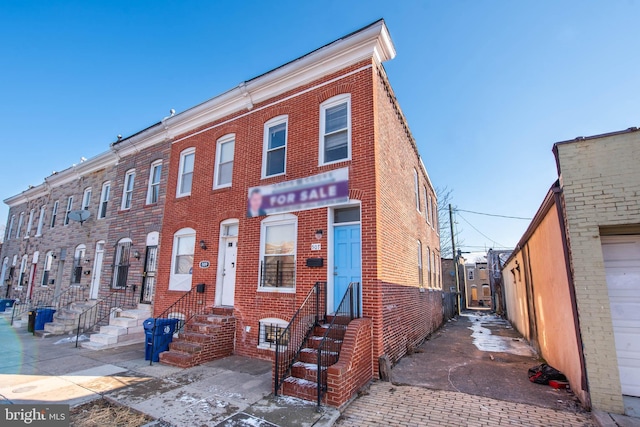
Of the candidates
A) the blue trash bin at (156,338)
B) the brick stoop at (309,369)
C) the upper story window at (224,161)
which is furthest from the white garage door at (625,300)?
the upper story window at (224,161)

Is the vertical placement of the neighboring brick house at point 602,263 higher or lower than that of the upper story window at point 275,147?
lower

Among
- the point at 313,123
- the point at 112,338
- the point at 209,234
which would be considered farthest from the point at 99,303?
the point at 313,123

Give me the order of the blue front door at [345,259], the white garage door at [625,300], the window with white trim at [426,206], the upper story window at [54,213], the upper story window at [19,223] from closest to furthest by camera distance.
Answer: the white garage door at [625,300] < the blue front door at [345,259] < the window with white trim at [426,206] < the upper story window at [54,213] < the upper story window at [19,223]

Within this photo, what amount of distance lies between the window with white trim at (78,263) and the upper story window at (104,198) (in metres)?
1.68

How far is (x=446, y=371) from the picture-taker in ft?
23.3

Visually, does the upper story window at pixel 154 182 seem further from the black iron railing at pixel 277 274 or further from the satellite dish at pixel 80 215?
the black iron railing at pixel 277 274

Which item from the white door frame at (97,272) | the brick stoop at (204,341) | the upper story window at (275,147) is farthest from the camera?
the white door frame at (97,272)

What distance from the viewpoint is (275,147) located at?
9.11m

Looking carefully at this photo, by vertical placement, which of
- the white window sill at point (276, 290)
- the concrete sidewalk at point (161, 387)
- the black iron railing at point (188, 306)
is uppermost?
the white window sill at point (276, 290)

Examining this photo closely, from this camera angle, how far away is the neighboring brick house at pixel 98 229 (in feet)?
38.1

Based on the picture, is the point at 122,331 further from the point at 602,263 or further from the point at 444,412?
the point at 602,263

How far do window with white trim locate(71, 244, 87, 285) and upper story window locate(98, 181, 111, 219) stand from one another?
5.51 ft

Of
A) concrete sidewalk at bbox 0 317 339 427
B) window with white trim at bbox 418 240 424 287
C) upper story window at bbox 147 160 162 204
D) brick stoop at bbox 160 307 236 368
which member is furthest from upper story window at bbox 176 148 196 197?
window with white trim at bbox 418 240 424 287

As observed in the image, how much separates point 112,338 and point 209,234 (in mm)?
4033
